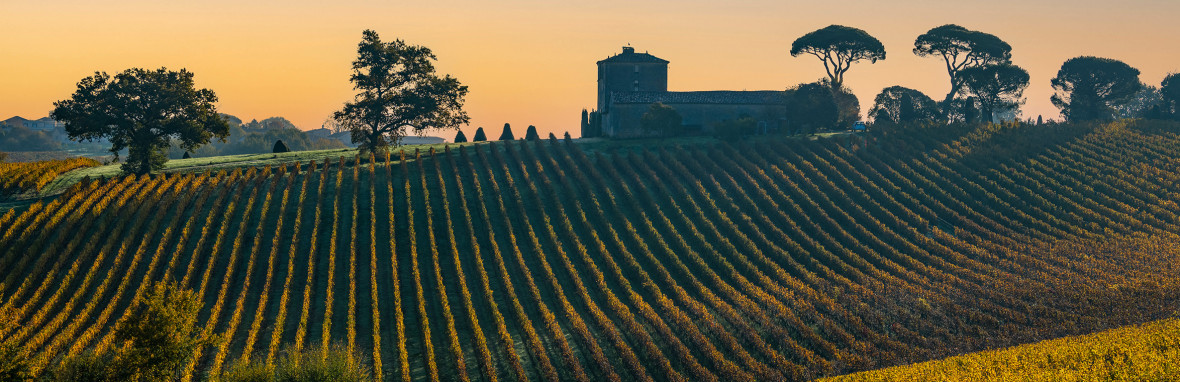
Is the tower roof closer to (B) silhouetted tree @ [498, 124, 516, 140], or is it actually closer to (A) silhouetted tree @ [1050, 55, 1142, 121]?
(B) silhouetted tree @ [498, 124, 516, 140]

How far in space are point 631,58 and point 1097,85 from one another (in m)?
47.8

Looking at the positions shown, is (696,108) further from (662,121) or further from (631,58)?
(631,58)

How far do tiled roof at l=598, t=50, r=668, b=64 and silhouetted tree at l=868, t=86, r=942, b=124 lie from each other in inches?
804

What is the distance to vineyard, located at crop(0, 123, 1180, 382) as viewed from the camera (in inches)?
1385

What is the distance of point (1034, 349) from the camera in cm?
2805

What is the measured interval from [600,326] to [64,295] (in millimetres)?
23280

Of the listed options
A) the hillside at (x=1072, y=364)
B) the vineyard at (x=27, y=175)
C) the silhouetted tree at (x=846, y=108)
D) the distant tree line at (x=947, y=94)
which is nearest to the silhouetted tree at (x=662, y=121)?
the distant tree line at (x=947, y=94)

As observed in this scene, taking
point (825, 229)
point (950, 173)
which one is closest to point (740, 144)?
point (950, 173)

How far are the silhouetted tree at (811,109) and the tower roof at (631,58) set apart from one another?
14.8 metres

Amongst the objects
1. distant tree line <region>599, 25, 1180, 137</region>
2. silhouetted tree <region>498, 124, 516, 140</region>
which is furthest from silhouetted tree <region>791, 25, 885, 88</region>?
silhouetted tree <region>498, 124, 516, 140</region>

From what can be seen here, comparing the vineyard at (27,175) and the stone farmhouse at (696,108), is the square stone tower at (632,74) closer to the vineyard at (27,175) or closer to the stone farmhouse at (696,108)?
the stone farmhouse at (696,108)

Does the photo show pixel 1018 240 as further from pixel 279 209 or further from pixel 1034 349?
pixel 279 209

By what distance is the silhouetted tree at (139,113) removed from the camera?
5800cm

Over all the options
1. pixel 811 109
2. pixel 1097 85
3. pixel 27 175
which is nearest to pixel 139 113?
pixel 27 175
